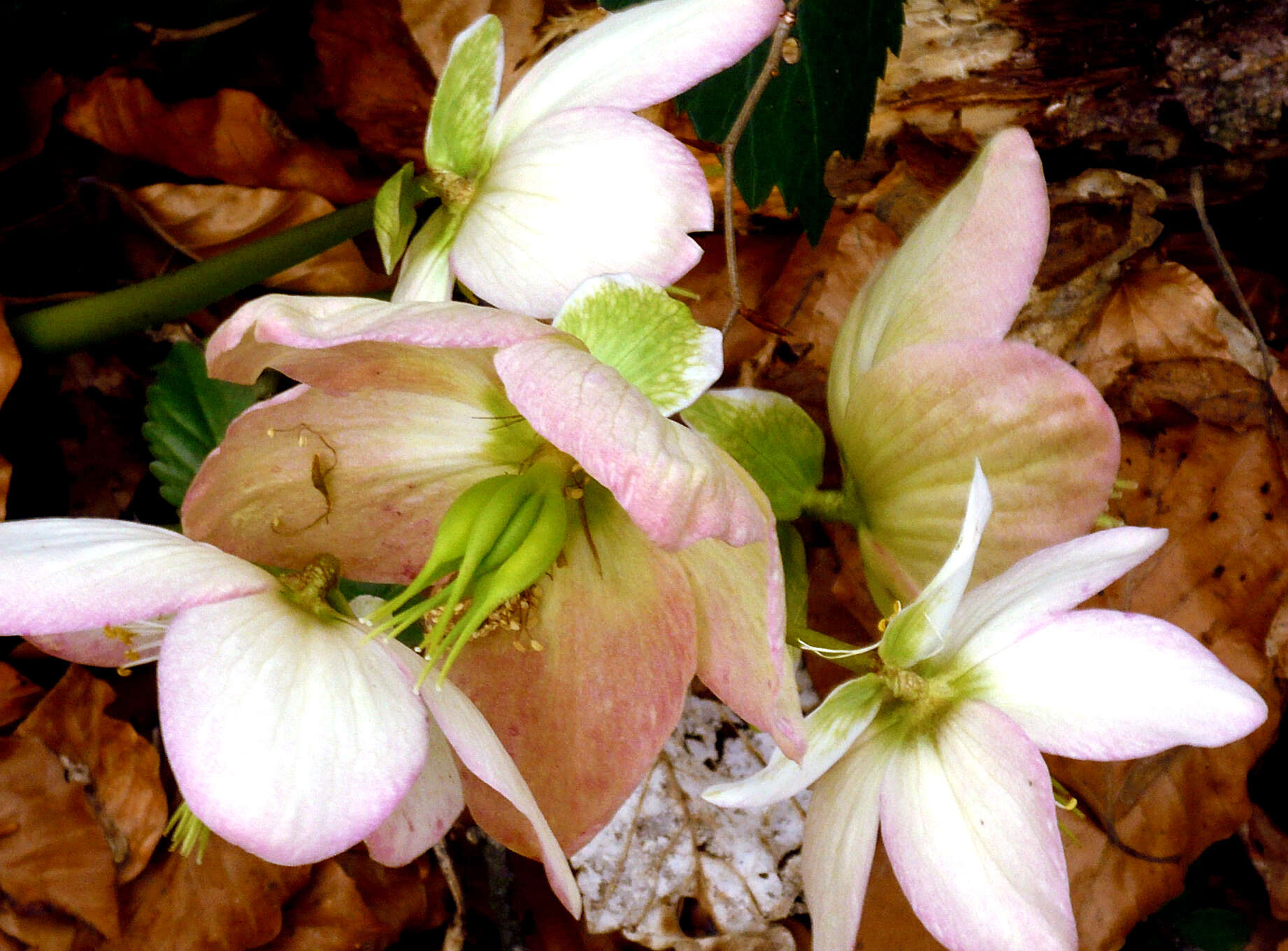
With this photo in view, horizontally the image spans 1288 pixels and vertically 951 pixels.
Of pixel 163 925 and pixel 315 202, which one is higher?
pixel 315 202

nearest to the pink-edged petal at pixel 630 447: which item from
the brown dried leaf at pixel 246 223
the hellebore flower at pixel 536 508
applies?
the hellebore flower at pixel 536 508

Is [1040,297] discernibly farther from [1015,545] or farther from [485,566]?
[485,566]

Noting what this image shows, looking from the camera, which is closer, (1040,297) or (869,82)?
(869,82)

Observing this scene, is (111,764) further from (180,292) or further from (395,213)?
(395,213)

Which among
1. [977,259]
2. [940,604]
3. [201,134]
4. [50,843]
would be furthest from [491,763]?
[201,134]

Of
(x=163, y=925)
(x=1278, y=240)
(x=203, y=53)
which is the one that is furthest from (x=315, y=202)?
(x=1278, y=240)

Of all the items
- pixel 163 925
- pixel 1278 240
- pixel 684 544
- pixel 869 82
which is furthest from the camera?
pixel 1278 240

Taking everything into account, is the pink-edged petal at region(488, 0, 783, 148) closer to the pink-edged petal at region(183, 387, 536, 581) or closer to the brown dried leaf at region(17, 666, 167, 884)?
the pink-edged petal at region(183, 387, 536, 581)
